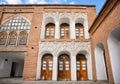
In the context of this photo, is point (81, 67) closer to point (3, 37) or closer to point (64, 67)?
point (64, 67)

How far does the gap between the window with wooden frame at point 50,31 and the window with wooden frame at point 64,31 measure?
0.74 metres

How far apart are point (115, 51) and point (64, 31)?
5141mm

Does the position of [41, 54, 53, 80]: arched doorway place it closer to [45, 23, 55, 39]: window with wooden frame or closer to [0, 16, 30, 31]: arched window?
[45, 23, 55, 39]: window with wooden frame

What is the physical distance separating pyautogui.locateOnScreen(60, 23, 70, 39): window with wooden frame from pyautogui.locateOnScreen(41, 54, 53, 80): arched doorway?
217 centimetres

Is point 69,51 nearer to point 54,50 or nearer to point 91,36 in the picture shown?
point 54,50

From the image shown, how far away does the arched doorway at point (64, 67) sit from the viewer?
874 centimetres

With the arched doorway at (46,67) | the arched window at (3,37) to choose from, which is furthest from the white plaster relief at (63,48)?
the arched window at (3,37)

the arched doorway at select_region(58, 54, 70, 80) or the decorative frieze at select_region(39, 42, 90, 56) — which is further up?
the decorative frieze at select_region(39, 42, 90, 56)

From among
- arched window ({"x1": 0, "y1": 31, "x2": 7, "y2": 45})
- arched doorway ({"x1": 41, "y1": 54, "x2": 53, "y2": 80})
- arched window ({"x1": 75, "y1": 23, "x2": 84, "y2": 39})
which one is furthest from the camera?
arched window ({"x1": 75, "y1": 23, "x2": 84, "y2": 39})

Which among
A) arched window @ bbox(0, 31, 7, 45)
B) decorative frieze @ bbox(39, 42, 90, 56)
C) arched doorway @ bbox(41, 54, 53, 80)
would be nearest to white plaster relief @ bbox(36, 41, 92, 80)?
decorative frieze @ bbox(39, 42, 90, 56)

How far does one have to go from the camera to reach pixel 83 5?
10.4 metres

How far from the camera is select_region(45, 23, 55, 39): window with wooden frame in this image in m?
9.84

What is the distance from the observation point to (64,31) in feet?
33.1

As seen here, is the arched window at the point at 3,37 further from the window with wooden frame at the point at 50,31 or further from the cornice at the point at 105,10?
Answer: the cornice at the point at 105,10
